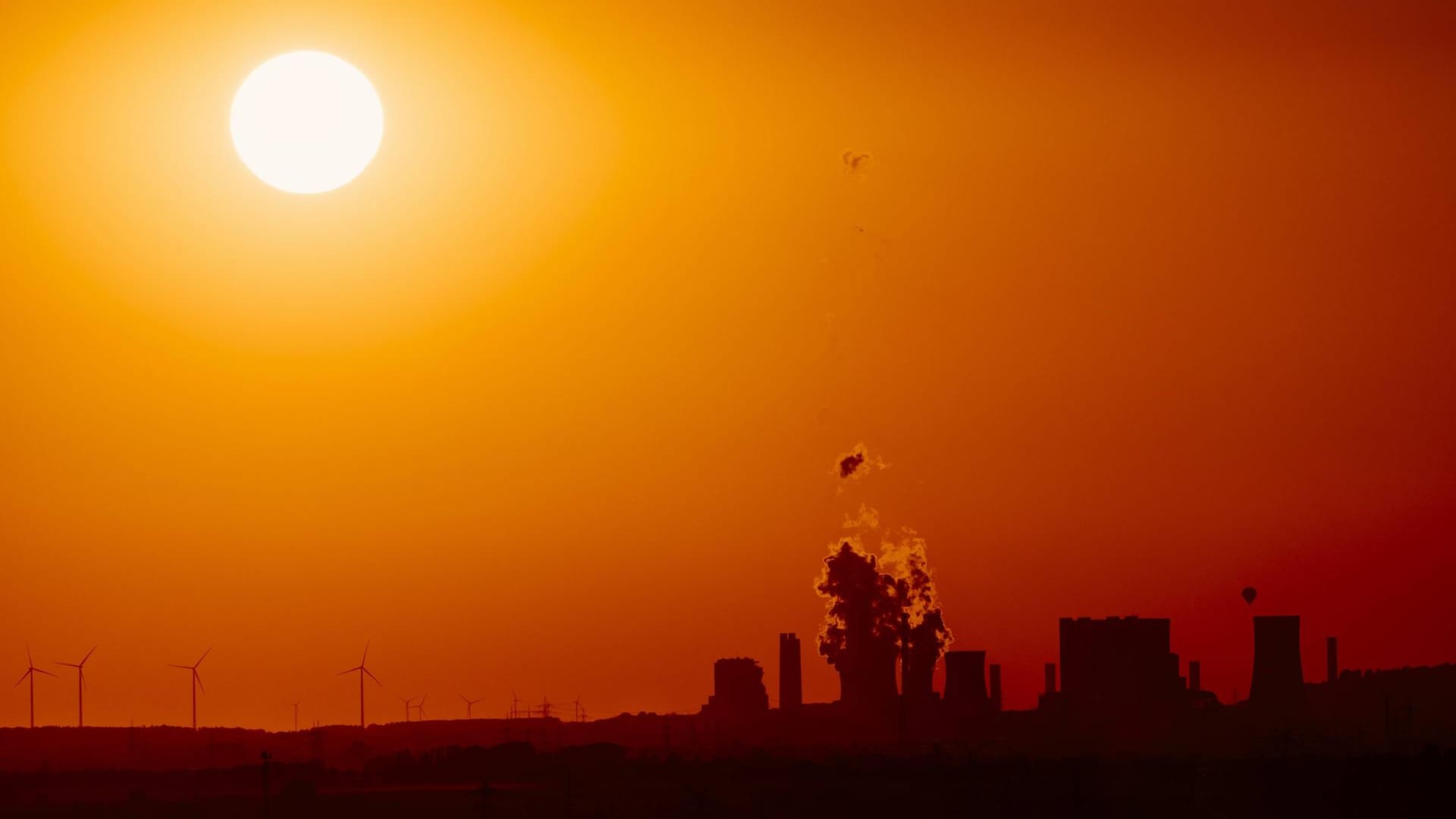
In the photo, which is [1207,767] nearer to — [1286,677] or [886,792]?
[886,792]

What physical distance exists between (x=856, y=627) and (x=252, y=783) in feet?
243

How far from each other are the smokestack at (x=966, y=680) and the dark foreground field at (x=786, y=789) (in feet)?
191

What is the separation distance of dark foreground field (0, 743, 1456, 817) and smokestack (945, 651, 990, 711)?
5811cm

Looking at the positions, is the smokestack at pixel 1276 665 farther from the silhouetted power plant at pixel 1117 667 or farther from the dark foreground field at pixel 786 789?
the dark foreground field at pixel 786 789

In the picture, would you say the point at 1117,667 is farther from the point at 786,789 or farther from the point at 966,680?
the point at 786,789

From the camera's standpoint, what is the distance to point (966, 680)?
193250mm

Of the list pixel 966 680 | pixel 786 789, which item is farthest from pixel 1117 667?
pixel 786 789

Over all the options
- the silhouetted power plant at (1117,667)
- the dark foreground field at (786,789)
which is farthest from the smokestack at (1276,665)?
the dark foreground field at (786,789)

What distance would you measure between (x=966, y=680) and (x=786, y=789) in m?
83.5

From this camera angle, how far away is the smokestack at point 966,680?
191m

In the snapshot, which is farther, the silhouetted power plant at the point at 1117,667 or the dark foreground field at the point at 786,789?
the silhouetted power plant at the point at 1117,667

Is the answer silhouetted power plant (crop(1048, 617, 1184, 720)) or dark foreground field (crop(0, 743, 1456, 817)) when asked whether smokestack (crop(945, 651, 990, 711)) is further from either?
dark foreground field (crop(0, 743, 1456, 817))

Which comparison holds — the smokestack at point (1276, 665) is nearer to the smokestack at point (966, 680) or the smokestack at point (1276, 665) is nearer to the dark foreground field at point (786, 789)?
the smokestack at point (966, 680)

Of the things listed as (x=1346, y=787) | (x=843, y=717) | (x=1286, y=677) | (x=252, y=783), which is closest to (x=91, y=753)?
(x=843, y=717)
